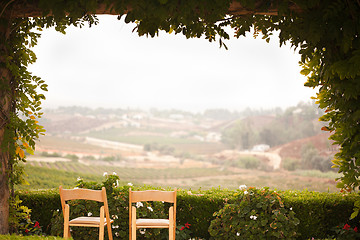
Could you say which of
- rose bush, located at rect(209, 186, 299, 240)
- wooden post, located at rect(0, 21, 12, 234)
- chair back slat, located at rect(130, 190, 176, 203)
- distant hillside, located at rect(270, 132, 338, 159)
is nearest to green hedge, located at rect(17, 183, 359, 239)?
rose bush, located at rect(209, 186, 299, 240)

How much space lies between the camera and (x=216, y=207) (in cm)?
512

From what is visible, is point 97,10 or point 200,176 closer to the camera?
point 97,10

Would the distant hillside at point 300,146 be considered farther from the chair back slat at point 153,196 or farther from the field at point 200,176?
the chair back slat at point 153,196

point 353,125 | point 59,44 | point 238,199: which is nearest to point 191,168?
point 59,44

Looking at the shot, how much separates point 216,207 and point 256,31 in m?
2.34

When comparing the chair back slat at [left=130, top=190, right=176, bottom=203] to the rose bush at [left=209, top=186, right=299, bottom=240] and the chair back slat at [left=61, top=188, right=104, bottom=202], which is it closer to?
the chair back slat at [left=61, top=188, right=104, bottom=202]

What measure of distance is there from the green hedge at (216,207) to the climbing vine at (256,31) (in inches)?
36.5

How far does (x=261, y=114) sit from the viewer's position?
1591cm

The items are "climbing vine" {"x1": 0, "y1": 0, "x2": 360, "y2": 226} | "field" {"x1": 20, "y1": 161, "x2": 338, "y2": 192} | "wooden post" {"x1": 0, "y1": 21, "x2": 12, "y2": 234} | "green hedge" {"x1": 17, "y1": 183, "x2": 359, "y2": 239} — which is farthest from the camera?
"field" {"x1": 20, "y1": 161, "x2": 338, "y2": 192}

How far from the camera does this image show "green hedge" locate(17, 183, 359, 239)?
4.97m

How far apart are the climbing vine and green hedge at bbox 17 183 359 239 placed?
928 mm

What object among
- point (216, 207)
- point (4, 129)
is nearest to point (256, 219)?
point (216, 207)

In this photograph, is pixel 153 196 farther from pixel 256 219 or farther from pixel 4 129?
pixel 4 129

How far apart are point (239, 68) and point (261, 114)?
2153mm
